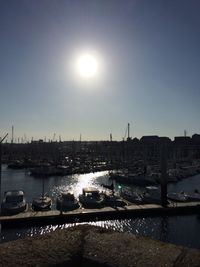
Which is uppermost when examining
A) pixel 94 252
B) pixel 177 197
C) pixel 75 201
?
pixel 94 252

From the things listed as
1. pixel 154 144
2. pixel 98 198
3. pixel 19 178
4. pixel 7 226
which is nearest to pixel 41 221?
pixel 7 226

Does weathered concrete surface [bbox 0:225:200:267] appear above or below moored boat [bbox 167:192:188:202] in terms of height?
above

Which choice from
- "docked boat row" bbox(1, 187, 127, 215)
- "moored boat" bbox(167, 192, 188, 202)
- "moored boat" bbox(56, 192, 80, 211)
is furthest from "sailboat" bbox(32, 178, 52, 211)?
"moored boat" bbox(167, 192, 188, 202)

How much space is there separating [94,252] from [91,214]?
27806 mm

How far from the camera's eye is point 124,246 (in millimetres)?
A: 4535

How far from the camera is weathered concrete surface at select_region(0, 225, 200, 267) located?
13.5 ft

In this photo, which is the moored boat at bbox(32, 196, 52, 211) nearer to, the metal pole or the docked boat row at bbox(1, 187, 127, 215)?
the docked boat row at bbox(1, 187, 127, 215)

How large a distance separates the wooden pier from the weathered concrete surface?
25.5 metres

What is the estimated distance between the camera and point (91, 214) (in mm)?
31562

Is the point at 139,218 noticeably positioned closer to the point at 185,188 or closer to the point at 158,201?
the point at 158,201

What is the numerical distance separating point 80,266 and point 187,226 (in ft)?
92.4

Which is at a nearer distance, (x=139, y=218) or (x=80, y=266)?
(x=80, y=266)

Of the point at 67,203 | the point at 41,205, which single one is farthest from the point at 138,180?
the point at 41,205

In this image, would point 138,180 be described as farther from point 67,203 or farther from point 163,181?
point 67,203
